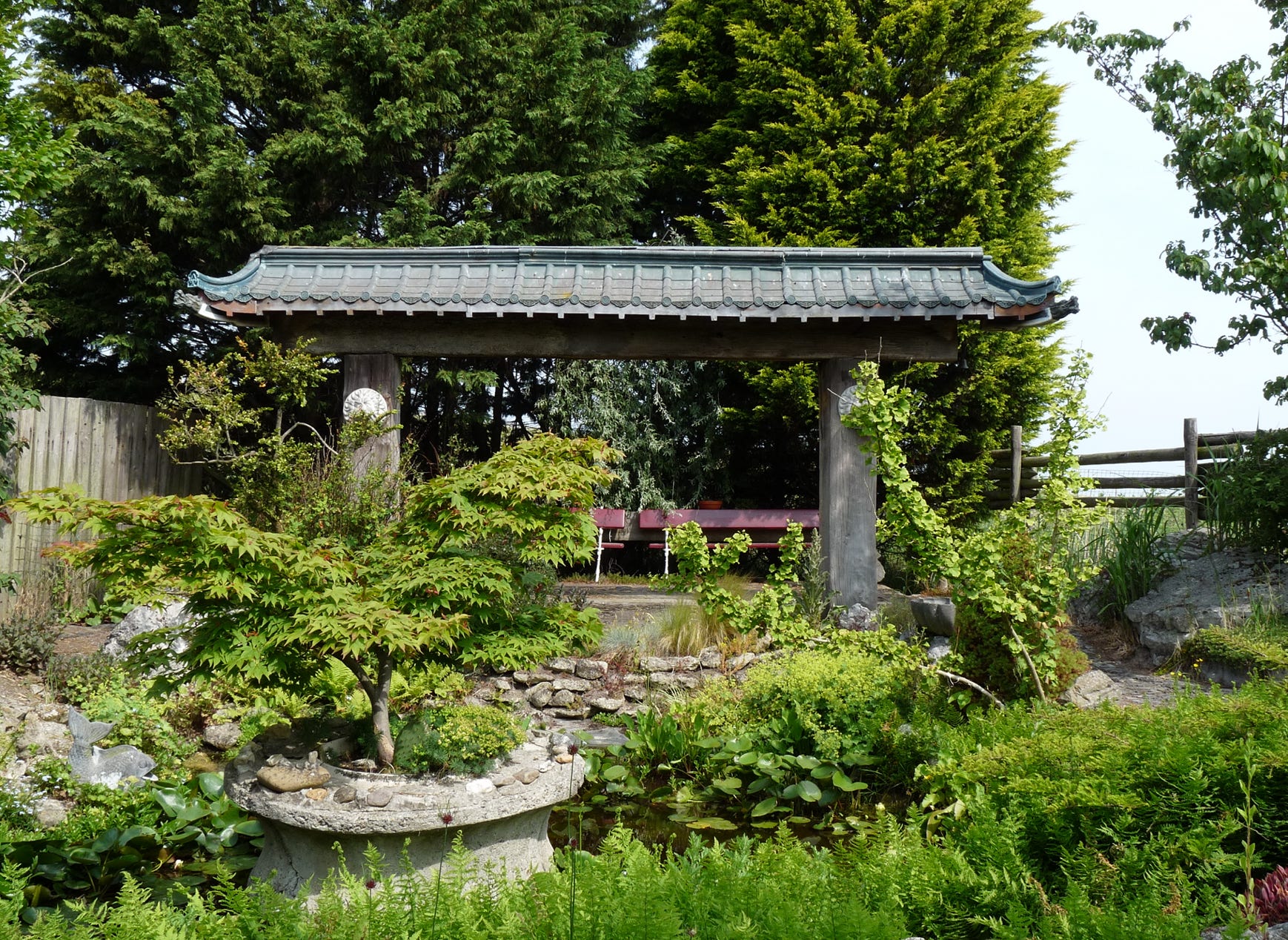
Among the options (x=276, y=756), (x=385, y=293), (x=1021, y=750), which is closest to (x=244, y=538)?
(x=276, y=756)

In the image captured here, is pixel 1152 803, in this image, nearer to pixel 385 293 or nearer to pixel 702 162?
pixel 385 293

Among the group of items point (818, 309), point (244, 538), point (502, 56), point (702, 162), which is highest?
point (502, 56)

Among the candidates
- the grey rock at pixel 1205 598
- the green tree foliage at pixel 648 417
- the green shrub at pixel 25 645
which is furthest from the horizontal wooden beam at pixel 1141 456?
the green shrub at pixel 25 645

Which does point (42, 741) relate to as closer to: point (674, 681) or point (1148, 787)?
point (674, 681)

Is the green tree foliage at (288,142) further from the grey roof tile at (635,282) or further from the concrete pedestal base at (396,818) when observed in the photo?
the concrete pedestal base at (396,818)

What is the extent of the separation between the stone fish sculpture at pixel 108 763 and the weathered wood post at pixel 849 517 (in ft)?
15.6

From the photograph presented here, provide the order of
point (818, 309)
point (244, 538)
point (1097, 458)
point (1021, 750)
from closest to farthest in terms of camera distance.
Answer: point (244, 538), point (1021, 750), point (818, 309), point (1097, 458)

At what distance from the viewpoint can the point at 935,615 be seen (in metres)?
7.06

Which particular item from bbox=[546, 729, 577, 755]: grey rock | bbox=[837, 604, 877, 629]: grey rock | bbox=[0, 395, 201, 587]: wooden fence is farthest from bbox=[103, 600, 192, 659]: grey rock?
bbox=[837, 604, 877, 629]: grey rock

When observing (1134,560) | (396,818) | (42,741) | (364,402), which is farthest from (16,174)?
(1134,560)

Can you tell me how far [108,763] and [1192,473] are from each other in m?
9.60

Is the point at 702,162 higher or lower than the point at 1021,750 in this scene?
higher

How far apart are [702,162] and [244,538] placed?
11263 millimetres

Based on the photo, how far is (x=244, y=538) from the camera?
115 inches
